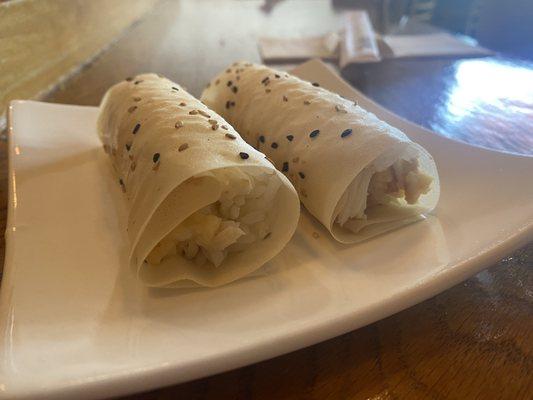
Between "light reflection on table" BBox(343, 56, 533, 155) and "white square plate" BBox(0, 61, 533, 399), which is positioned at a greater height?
"white square plate" BBox(0, 61, 533, 399)

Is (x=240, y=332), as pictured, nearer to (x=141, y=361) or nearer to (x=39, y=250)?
(x=141, y=361)

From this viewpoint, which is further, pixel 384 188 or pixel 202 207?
pixel 384 188

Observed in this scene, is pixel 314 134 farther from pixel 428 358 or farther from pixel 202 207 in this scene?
pixel 428 358

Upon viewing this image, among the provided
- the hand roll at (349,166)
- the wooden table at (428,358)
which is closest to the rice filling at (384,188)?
the hand roll at (349,166)

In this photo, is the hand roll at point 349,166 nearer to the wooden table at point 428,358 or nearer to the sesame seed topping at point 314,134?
the sesame seed topping at point 314,134

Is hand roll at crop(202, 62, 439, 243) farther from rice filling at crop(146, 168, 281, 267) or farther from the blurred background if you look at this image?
the blurred background

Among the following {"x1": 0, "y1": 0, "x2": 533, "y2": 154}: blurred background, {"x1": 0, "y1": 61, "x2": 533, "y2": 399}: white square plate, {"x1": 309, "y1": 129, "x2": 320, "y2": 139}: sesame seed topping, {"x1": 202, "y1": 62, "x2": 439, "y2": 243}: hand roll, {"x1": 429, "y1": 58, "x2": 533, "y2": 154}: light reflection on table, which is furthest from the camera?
{"x1": 0, "y1": 0, "x2": 533, "y2": 154}: blurred background

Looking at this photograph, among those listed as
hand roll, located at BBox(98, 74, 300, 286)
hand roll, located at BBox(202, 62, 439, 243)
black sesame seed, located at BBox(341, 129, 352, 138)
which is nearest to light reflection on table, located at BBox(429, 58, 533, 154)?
hand roll, located at BBox(202, 62, 439, 243)

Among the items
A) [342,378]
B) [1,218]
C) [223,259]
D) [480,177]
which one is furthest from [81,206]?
[480,177]

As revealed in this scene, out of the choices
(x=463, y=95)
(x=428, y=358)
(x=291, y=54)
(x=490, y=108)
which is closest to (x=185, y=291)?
(x=428, y=358)
